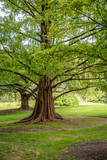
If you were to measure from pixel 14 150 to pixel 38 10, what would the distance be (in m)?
10.7

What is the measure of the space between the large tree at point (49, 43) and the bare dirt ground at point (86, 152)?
2776 millimetres

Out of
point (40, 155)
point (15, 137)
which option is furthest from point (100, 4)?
point (15, 137)

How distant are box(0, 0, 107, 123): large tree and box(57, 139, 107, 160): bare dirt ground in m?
2.78

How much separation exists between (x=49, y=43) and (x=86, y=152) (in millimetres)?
5080

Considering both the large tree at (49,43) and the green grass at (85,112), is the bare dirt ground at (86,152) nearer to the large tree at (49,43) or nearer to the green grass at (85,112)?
the large tree at (49,43)

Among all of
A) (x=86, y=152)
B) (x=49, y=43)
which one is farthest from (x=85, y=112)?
(x=86, y=152)

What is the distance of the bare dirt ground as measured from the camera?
5.02m

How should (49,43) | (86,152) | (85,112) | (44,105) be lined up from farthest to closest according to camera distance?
1. (85,112)
2. (44,105)
3. (49,43)
4. (86,152)

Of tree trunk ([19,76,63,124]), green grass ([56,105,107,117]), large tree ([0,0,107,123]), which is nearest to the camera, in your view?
large tree ([0,0,107,123])

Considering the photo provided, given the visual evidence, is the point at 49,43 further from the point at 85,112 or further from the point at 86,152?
the point at 85,112

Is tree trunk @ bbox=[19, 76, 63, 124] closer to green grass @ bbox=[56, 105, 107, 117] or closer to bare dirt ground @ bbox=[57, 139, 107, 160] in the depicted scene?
green grass @ bbox=[56, 105, 107, 117]

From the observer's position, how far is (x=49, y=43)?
28.4 ft

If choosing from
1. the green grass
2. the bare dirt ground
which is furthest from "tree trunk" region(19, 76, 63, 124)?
the bare dirt ground

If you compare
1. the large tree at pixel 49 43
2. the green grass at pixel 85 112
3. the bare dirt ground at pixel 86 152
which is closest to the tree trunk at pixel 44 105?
the large tree at pixel 49 43
